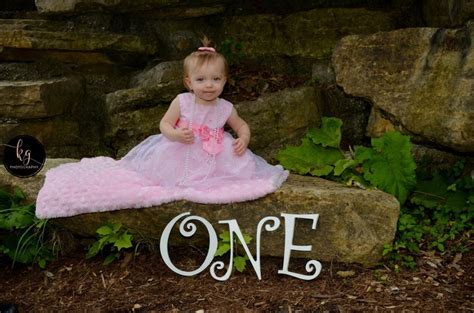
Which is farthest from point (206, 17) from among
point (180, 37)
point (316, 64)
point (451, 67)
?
point (451, 67)

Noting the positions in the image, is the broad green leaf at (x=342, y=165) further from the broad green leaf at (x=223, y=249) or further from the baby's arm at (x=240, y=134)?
the broad green leaf at (x=223, y=249)

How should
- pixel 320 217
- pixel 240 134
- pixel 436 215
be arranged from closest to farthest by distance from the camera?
pixel 320 217 → pixel 240 134 → pixel 436 215

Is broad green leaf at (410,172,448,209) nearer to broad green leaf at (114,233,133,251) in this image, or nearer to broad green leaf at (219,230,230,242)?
A: broad green leaf at (219,230,230,242)

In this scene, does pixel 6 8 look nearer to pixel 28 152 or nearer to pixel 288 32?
pixel 28 152

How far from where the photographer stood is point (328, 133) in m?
3.93

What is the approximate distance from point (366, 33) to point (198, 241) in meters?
2.22

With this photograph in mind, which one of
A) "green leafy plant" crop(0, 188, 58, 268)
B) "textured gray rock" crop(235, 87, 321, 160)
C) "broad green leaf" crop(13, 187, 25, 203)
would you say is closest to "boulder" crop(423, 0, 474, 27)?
"textured gray rock" crop(235, 87, 321, 160)

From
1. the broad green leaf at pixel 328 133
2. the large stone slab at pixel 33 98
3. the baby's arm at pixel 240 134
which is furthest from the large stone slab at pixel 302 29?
the large stone slab at pixel 33 98

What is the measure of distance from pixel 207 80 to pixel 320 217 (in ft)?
3.42

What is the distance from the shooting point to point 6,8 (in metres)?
5.05

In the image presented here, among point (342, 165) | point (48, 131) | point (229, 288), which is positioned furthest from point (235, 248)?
point (48, 131)

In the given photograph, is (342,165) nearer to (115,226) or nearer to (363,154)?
(363,154)

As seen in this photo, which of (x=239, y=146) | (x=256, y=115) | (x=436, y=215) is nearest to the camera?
(x=239, y=146)

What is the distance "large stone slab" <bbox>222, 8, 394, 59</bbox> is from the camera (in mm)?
4535
